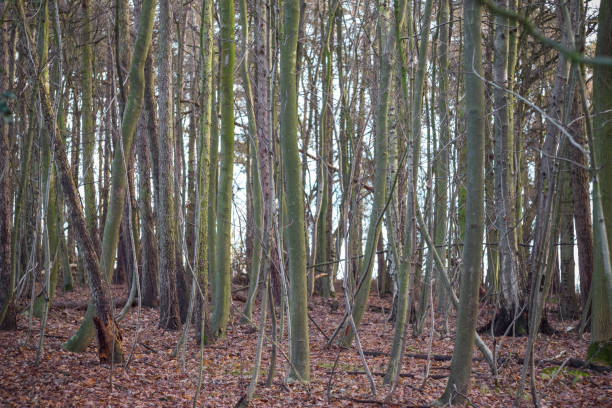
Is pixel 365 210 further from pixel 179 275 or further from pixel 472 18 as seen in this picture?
pixel 472 18

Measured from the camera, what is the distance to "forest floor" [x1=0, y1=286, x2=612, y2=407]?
484 cm

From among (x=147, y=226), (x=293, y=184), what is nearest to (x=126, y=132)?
(x=293, y=184)

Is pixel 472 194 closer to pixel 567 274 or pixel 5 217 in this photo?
pixel 5 217

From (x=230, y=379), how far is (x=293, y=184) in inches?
88.3

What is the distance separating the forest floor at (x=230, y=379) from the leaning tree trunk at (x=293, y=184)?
408 mm

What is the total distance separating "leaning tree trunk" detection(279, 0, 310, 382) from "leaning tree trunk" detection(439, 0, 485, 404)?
5.17ft

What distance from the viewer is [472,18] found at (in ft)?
14.4

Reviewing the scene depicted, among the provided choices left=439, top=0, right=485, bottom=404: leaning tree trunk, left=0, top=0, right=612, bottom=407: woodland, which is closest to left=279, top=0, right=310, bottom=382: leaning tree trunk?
left=0, top=0, right=612, bottom=407: woodland

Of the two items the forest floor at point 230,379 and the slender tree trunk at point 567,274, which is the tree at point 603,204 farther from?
the slender tree trunk at point 567,274

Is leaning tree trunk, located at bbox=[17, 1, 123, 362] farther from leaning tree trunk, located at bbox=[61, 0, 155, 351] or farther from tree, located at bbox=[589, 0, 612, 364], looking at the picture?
tree, located at bbox=[589, 0, 612, 364]

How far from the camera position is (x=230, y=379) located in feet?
19.2

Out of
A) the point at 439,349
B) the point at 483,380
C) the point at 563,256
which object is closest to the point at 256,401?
the point at 483,380

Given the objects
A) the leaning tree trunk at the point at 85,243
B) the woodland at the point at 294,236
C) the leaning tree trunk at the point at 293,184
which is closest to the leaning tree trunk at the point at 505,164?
the woodland at the point at 294,236

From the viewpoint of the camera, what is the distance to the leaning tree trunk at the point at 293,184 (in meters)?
5.30
